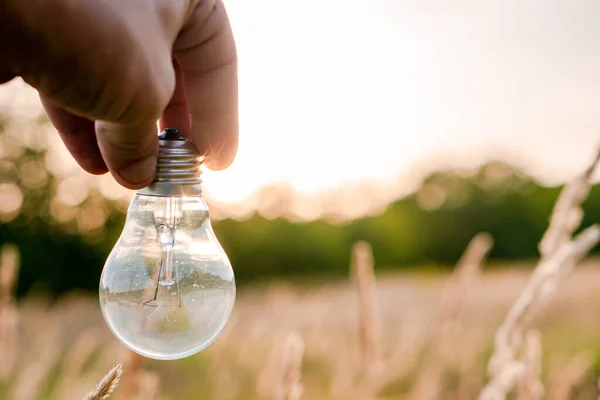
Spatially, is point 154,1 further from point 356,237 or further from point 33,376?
point 356,237

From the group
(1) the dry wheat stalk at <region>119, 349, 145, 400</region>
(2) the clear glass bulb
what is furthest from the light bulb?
(1) the dry wheat stalk at <region>119, 349, 145, 400</region>

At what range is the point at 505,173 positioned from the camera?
Answer: 1639 centimetres

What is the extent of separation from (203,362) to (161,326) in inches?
109

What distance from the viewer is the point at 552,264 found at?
706mm

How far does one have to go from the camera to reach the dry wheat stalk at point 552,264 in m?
0.70

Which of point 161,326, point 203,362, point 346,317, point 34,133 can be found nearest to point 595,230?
point 161,326

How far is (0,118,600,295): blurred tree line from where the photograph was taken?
10.5 meters

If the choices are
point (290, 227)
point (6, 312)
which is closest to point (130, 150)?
point (6, 312)

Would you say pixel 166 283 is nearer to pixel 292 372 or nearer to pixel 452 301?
pixel 292 372

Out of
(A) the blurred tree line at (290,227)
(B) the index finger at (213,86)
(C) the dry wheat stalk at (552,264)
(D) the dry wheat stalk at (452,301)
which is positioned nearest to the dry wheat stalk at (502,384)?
(C) the dry wheat stalk at (552,264)

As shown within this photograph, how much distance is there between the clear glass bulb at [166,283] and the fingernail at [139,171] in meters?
0.03

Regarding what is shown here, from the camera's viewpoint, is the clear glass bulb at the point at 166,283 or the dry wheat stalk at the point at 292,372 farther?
the dry wheat stalk at the point at 292,372

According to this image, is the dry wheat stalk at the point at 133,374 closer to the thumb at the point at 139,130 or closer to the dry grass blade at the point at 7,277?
the thumb at the point at 139,130

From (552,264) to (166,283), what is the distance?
1.58 ft
